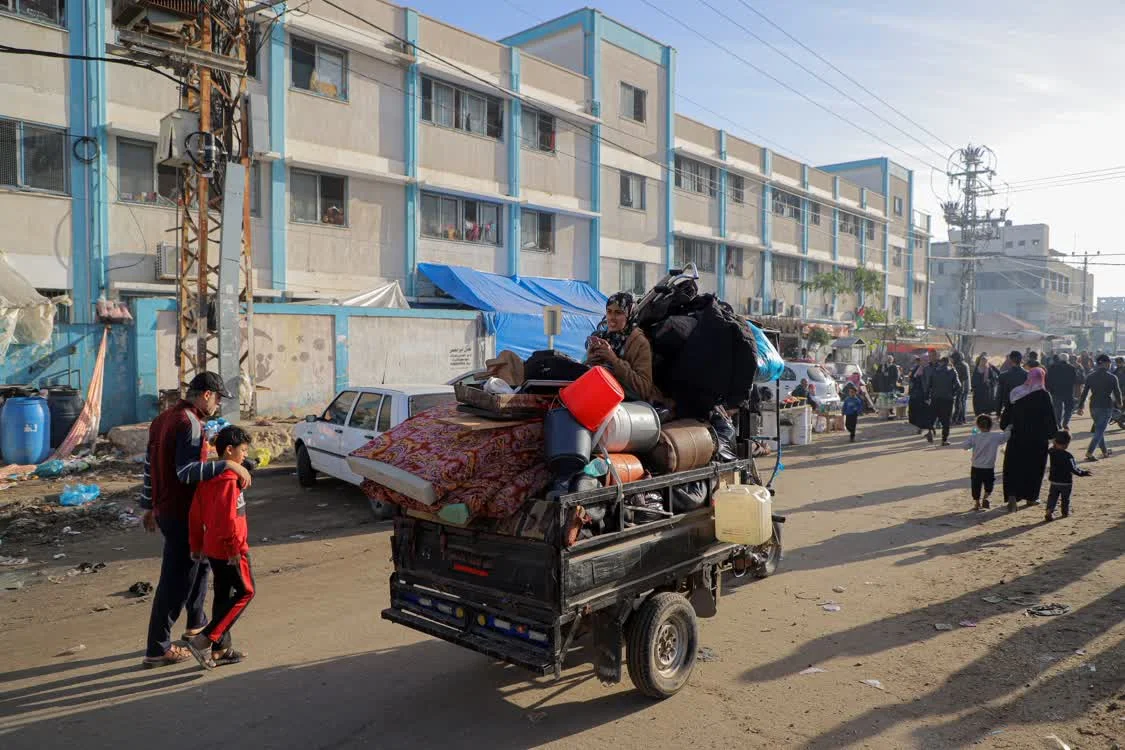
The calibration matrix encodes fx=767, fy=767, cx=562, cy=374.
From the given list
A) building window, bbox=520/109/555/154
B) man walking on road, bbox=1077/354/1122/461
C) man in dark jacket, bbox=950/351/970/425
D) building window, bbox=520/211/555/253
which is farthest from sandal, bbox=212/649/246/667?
building window, bbox=520/109/555/154

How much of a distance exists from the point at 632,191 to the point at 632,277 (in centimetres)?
316

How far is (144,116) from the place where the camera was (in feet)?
52.3

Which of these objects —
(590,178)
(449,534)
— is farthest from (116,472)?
(590,178)

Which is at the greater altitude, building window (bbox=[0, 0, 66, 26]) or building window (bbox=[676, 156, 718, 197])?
building window (bbox=[676, 156, 718, 197])

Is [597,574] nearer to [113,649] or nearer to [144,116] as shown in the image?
[113,649]

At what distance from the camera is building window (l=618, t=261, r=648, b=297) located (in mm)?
28016

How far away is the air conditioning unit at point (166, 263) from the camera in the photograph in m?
15.7

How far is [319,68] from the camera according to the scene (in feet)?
62.0

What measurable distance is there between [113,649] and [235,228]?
29.3ft

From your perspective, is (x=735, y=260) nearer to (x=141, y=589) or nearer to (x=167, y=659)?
(x=141, y=589)

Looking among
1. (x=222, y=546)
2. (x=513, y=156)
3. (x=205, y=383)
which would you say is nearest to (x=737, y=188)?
(x=513, y=156)

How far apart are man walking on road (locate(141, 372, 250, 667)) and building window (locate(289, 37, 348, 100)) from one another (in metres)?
15.7

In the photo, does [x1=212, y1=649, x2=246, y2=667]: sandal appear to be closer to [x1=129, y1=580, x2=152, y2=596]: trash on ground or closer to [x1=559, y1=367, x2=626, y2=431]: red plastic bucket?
[x1=129, y1=580, x2=152, y2=596]: trash on ground

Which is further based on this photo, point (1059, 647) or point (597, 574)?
point (1059, 647)
